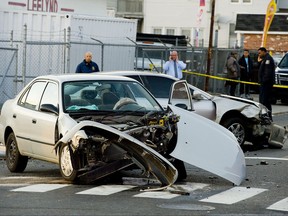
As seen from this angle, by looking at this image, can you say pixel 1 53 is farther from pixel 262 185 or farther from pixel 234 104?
pixel 262 185

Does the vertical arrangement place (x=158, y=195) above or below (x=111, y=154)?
below

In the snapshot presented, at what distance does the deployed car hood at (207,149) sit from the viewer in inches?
481

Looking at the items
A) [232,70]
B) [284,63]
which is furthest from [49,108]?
[284,63]

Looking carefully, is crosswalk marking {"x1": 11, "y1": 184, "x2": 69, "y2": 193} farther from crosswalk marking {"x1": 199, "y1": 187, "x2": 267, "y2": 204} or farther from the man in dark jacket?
the man in dark jacket

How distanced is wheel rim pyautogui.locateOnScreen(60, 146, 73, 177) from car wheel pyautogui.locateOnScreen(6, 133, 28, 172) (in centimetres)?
172

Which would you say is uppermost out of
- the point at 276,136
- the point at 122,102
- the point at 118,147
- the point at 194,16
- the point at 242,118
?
the point at 194,16

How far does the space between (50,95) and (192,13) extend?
43874 mm

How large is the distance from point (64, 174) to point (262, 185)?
2.66m

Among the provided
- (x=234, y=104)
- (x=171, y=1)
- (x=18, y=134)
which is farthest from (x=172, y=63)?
(x=171, y=1)

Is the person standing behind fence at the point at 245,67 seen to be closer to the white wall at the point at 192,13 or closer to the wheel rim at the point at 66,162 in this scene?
the wheel rim at the point at 66,162

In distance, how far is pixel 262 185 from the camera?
12.8m

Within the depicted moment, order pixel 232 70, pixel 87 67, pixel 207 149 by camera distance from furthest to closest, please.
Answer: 1. pixel 232 70
2. pixel 87 67
3. pixel 207 149

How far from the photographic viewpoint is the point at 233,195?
11633 mm

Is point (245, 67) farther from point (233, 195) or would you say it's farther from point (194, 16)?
point (194, 16)
